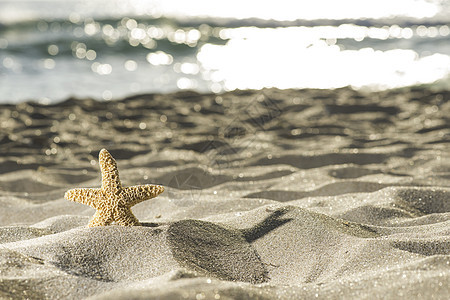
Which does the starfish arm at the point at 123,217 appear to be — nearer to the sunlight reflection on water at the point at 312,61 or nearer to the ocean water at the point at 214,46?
the ocean water at the point at 214,46

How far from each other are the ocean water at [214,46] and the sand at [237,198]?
7.97ft

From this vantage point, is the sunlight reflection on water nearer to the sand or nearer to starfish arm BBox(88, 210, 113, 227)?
the sand

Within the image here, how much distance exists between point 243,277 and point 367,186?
1678 mm

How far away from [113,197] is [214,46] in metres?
12.0

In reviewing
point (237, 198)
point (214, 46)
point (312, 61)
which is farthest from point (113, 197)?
point (214, 46)

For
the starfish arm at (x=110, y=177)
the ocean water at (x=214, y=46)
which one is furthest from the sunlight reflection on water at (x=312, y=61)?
the starfish arm at (x=110, y=177)

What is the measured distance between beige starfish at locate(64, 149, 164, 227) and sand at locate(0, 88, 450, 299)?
0.08m

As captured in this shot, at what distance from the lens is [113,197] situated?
7.82 feet

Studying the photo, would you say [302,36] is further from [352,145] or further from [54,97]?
[352,145]

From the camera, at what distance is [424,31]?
49.7ft

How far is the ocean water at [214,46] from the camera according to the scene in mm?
9898

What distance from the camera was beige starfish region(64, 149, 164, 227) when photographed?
7.79 feet

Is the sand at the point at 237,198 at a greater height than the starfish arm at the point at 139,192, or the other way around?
the starfish arm at the point at 139,192

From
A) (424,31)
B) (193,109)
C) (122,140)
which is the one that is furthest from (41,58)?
(424,31)
